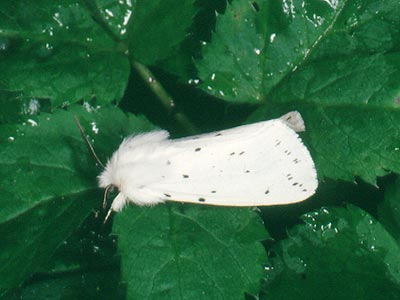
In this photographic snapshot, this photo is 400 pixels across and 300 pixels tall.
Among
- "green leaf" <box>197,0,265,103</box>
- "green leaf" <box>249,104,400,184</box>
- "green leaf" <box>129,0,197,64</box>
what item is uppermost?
"green leaf" <box>129,0,197,64</box>

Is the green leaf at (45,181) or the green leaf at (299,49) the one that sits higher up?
the green leaf at (45,181)

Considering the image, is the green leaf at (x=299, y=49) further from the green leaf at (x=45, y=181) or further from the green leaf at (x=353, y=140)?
the green leaf at (x=45, y=181)

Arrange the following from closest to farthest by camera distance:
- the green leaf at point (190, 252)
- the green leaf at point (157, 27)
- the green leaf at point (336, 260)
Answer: the green leaf at point (190, 252)
the green leaf at point (336, 260)
the green leaf at point (157, 27)

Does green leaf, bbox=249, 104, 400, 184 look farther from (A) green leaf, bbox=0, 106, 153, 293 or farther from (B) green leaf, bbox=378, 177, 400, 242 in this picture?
(A) green leaf, bbox=0, 106, 153, 293

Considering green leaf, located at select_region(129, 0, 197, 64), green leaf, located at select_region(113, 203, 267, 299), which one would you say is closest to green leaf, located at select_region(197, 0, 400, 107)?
green leaf, located at select_region(129, 0, 197, 64)

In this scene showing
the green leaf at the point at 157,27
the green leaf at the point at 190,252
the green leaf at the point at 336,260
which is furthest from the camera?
the green leaf at the point at 157,27

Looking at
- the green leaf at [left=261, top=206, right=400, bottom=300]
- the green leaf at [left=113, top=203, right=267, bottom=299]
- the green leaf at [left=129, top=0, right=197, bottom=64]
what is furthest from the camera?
the green leaf at [left=129, top=0, right=197, bottom=64]

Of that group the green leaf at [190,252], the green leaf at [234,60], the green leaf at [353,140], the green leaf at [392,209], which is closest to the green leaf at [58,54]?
the green leaf at [234,60]
